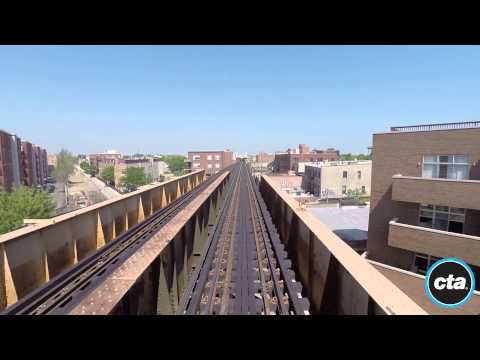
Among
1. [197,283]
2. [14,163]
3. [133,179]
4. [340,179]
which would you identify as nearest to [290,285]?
[197,283]

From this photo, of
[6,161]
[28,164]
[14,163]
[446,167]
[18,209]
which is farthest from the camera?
[28,164]

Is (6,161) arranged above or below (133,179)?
above

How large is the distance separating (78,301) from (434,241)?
14.7 meters

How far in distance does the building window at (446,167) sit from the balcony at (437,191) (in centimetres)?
137

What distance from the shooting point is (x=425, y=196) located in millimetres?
12570

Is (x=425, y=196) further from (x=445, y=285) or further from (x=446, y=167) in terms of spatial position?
(x=445, y=285)

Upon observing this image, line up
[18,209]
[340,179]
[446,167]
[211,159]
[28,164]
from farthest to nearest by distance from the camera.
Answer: [211,159] < [28,164] < [340,179] < [18,209] < [446,167]

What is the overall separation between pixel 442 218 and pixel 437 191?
154 cm

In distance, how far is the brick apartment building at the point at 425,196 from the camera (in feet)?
37.3

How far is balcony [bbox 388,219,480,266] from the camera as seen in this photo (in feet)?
35.4

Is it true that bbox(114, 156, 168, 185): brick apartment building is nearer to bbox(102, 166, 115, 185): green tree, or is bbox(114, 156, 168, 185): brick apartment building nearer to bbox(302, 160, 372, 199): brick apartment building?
bbox(102, 166, 115, 185): green tree

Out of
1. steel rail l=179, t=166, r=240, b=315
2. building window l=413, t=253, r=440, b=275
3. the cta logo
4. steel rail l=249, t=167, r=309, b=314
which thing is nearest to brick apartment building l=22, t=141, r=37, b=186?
steel rail l=179, t=166, r=240, b=315
